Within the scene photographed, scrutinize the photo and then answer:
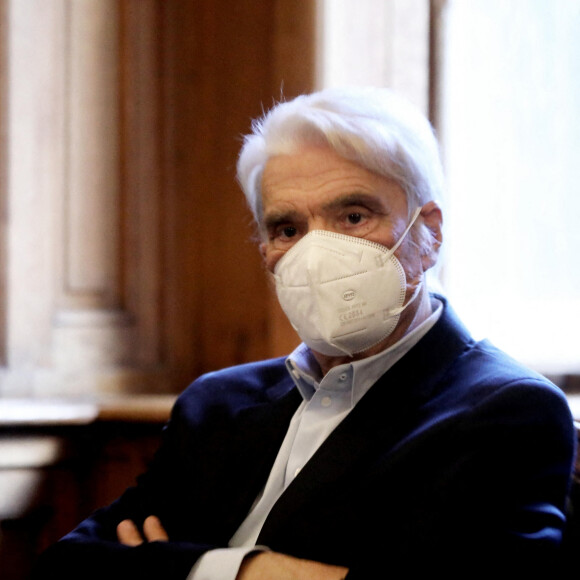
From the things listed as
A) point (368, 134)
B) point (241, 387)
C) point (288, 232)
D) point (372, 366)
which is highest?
point (368, 134)

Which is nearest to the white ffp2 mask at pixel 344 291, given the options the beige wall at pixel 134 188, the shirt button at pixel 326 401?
the shirt button at pixel 326 401

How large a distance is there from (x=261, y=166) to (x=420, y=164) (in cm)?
33

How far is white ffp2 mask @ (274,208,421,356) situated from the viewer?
4.47ft

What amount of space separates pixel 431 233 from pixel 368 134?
23cm

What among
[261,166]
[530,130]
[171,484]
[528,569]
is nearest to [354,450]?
[528,569]

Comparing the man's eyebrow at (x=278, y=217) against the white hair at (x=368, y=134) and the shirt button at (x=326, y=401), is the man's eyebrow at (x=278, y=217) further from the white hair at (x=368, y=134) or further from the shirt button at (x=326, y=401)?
the shirt button at (x=326, y=401)

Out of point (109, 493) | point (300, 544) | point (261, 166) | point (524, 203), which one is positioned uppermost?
point (261, 166)

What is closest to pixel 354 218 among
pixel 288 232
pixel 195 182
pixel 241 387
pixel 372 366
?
pixel 288 232

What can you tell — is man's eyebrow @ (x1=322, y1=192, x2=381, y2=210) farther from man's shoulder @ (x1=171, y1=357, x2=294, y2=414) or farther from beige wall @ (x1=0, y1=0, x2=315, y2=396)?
beige wall @ (x1=0, y1=0, x2=315, y2=396)

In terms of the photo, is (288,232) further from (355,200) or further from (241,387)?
(241,387)

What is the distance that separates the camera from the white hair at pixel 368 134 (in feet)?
4.72

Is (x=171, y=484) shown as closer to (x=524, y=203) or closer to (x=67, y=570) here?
(x=67, y=570)

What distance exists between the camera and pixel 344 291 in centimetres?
136

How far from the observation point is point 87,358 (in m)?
2.21
